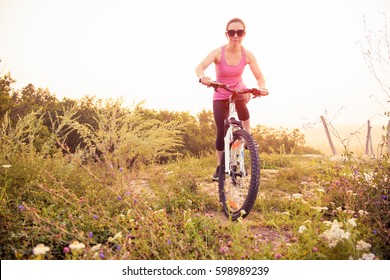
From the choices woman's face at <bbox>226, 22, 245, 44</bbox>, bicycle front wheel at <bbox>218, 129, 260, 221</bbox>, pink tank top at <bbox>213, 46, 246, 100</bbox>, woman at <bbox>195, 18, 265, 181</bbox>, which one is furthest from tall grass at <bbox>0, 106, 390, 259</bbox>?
woman's face at <bbox>226, 22, 245, 44</bbox>

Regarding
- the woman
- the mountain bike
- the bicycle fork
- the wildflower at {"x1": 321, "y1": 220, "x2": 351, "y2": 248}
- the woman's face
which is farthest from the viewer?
the woman

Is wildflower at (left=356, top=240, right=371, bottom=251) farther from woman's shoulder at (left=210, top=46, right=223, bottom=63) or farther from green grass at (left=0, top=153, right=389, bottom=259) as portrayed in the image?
woman's shoulder at (left=210, top=46, right=223, bottom=63)

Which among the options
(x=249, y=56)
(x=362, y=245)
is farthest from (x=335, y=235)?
(x=249, y=56)

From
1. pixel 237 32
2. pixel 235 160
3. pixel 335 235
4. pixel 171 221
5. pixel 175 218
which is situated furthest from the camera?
pixel 237 32

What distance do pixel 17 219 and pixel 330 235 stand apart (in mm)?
2515

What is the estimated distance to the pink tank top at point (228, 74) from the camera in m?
4.85

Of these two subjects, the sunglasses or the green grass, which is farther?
the sunglasses

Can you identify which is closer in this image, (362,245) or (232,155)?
(362,245)

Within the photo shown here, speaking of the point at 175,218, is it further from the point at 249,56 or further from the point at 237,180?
the point at 249,56

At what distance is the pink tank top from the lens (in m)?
4.85

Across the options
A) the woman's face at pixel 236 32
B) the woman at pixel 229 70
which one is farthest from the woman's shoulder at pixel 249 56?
the woman's face at pixel 236 32

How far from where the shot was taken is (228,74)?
4.89 meters
